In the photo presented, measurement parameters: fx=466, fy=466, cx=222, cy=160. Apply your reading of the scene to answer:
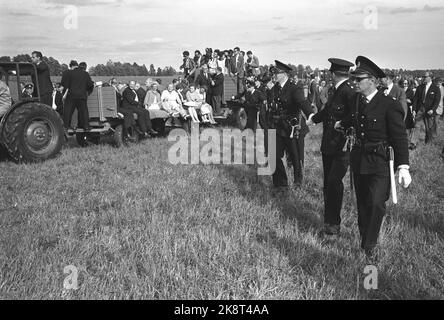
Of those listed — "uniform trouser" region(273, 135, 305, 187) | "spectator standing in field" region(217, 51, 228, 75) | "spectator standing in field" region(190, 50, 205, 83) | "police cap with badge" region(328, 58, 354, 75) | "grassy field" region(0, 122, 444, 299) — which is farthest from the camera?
"spectator standing in field" region(217, 51, 228, 75)

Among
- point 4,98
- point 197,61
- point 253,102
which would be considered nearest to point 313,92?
point 197,61

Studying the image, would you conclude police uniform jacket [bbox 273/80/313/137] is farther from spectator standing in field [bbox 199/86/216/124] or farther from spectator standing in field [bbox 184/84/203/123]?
spectator standing in field [bbox 199/86/216/124]

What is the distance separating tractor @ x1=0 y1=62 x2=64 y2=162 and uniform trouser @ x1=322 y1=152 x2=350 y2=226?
5946 mm

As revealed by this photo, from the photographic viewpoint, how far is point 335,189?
5402 millimetres

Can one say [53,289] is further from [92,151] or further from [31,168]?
[92,151]

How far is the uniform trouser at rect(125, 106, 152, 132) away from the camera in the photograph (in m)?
12.3

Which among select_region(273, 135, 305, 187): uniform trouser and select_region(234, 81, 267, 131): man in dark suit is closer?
select_region(273, 135, 305, 187): uniform trouser

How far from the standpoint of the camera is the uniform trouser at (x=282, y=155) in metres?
7.20

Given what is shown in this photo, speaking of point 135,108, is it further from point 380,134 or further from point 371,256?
point 371,256

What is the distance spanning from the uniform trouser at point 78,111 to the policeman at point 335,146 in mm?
6738

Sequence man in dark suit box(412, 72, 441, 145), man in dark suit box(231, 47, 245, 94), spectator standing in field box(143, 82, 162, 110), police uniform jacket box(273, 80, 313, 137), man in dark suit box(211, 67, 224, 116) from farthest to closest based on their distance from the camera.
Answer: man in dark suit box(231, 47, 245, 94) < man in dark suit box(211, 67, 224, 116) < spectator standing in field box(143, 82, 162, 110) < man in dark suit box(412, 72, 441, 145) < police uniform jacket box(273, 80, 313, 137)

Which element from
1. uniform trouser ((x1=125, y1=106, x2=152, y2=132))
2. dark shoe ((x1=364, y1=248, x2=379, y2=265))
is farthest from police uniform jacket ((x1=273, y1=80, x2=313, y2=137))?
uniform trouser ((x1=125, y1=106, x2=152, y2=132))

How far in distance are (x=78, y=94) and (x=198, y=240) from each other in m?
7.11

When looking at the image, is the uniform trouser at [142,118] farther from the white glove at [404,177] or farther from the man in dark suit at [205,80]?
the white glove at [404,177]
